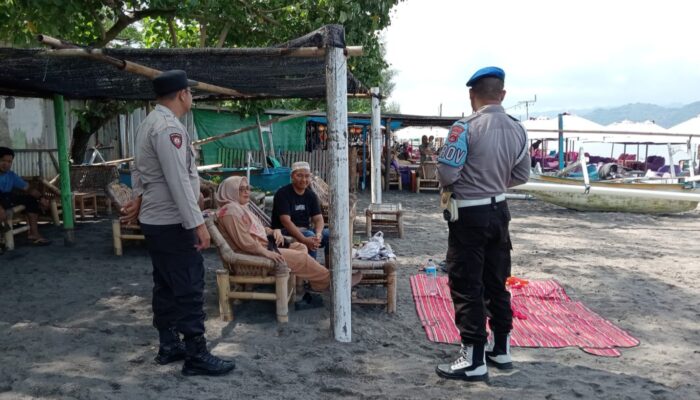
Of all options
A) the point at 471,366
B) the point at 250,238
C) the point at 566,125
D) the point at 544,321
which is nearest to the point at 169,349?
the point at 250,238

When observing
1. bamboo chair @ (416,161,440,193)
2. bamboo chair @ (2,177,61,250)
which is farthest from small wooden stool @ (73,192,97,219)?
bamboo chair @ (416,161,440,193)

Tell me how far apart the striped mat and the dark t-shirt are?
1.41 m

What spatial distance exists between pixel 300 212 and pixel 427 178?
441 inches

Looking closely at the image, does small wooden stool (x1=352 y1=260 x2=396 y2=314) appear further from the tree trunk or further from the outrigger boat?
the outrigger boat

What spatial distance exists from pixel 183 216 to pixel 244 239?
4.76 ft

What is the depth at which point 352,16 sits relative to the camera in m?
8.61

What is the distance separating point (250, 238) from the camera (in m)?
4.54

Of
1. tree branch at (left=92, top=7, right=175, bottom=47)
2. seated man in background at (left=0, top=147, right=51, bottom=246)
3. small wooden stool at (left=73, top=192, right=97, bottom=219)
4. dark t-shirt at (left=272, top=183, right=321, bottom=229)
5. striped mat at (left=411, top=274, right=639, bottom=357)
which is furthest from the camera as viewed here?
small wooden stool at (left=73, top=192, right=97, bottom=219)

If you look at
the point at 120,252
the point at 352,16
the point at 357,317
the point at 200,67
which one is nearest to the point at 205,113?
the point at 352,16

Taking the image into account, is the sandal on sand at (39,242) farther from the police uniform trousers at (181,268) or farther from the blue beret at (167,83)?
the blue beret at (167,83)

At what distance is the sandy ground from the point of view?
329cm

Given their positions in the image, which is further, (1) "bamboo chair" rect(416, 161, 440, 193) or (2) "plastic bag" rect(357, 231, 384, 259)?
(1) "bamboo chair" rect(416, 161, 440, 193)

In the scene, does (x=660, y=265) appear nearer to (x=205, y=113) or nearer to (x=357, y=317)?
(x=357, y=317)

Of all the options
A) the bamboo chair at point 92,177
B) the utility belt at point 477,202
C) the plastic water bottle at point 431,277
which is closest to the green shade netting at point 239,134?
the bamboo chair at point 92,177
